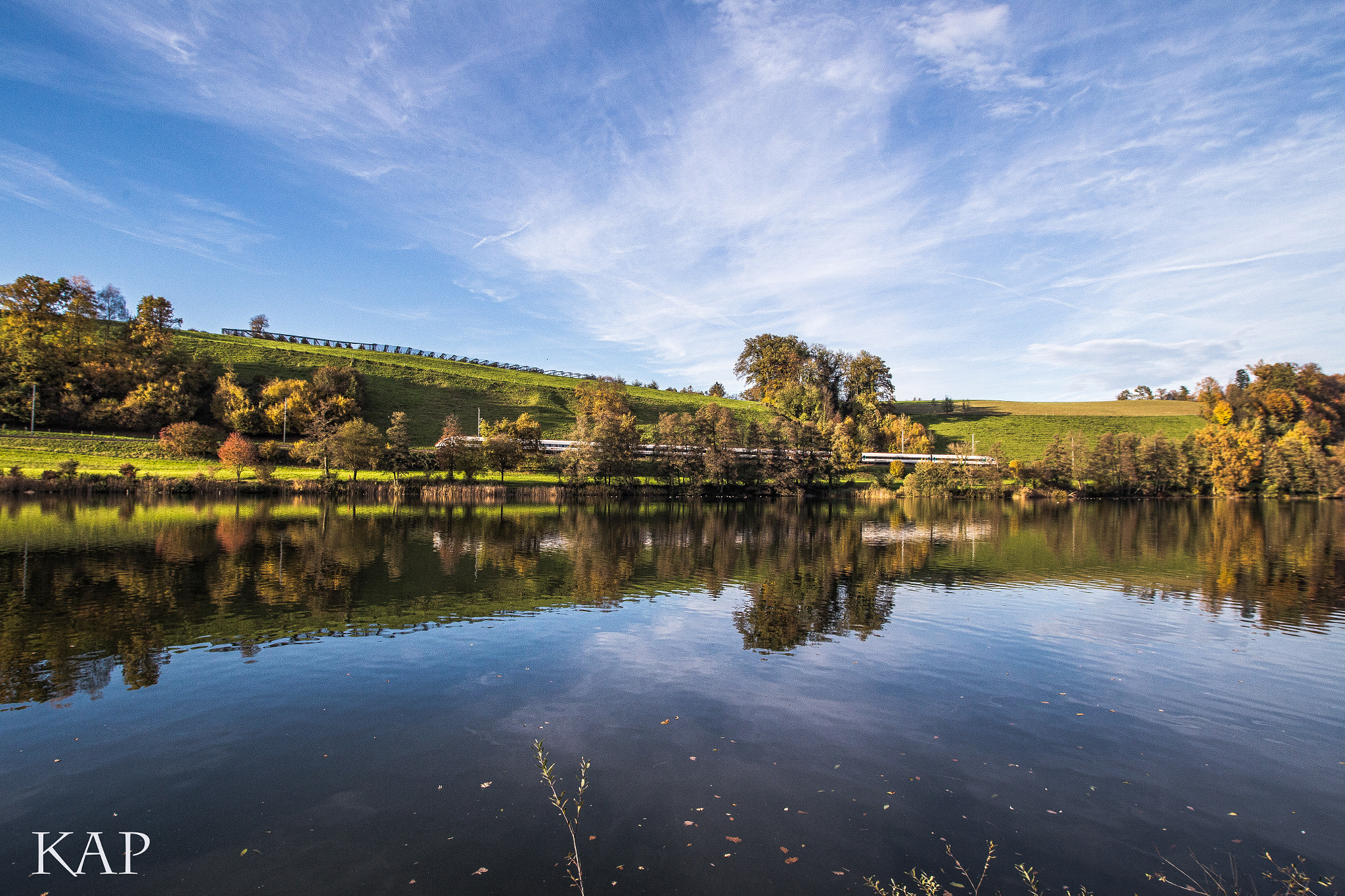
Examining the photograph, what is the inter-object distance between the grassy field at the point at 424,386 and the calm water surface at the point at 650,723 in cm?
6419

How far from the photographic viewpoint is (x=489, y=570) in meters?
23.9

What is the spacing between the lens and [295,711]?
1020cm

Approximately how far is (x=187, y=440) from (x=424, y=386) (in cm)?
3611

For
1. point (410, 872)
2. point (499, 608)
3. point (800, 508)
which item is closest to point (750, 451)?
point (800, 508)

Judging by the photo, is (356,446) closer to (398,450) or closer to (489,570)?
(398,450)

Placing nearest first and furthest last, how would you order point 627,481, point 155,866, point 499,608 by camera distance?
point 155,866 → point 499,608 → point 627,481

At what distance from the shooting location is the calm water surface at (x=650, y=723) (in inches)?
264

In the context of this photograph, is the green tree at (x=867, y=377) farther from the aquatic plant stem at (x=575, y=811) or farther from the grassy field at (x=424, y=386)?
the aquatic plant stem at (x=575, y=811)

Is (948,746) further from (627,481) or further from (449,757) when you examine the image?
(627,481)

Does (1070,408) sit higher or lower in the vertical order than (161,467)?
higher

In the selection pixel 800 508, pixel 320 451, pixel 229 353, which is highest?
pixel 229 353

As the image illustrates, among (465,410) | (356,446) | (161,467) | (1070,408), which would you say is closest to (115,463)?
(161,467)

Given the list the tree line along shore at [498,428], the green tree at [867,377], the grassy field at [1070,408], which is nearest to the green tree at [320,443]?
the tree line along shore at [498,428]

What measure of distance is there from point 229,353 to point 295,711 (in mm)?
98516
